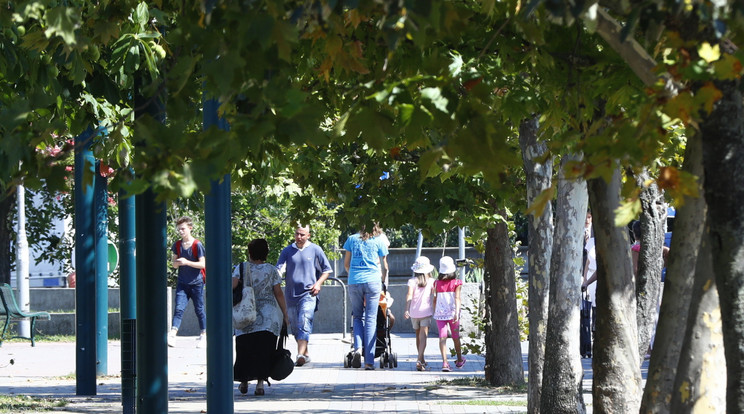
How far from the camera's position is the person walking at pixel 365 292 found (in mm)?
13945

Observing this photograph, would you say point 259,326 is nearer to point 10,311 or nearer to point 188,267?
point 188,267

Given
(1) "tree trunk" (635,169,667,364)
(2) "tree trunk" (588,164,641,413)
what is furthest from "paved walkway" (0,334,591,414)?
(2) "tree trunk" (588,164,641,413)

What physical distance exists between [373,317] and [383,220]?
2744 mm

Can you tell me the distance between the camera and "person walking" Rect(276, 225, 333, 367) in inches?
542

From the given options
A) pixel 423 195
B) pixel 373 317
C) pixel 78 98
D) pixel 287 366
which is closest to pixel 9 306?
pixel 373 317

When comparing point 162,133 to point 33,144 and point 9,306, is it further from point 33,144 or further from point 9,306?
point 9,306

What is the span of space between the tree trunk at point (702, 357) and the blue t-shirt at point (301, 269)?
30.9 feet

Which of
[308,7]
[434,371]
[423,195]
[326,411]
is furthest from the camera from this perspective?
[434,371]

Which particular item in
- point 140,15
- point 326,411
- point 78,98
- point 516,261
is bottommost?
point 326,411

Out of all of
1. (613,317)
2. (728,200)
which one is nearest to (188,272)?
(613,317)

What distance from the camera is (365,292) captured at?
14.0 m

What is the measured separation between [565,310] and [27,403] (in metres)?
4.79

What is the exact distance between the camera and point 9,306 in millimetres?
18516

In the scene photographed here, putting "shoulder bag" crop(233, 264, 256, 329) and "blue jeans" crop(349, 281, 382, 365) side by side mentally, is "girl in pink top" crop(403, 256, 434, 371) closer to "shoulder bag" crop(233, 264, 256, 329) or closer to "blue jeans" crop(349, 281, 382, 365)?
"blue jeans" crop(349, 281, 382, 365)
